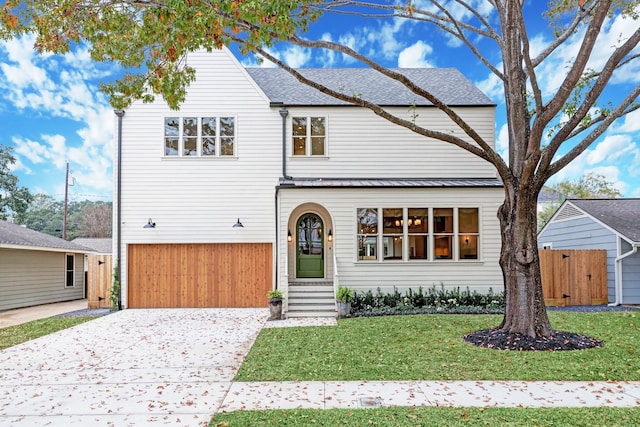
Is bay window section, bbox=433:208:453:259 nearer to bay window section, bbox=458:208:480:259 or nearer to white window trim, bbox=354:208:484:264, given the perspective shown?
white window trim, bbox=354:208:484:264

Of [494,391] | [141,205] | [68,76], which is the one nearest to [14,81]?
[68,76]

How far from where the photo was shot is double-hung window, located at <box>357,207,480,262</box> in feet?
39.0

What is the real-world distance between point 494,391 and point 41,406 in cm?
539

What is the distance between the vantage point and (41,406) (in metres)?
4.69

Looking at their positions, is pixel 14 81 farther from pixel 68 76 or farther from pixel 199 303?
pixel 199 303

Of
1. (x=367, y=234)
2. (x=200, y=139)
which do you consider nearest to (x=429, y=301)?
(x=367, y=234)

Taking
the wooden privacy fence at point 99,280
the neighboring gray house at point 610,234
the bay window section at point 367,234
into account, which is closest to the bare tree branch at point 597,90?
the bay window section at point 367,234

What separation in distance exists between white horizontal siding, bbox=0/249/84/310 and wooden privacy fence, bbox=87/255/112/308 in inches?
125

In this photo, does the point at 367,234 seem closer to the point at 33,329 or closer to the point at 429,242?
the point at 429,242

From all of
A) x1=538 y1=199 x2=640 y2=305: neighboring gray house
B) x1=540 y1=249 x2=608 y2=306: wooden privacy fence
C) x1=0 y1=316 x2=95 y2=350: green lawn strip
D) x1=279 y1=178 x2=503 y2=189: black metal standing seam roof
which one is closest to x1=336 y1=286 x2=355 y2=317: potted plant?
x1=279 y1=178 x2=503 y2=189: black metal standing seam roof

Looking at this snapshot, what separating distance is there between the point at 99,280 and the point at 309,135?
813 cm

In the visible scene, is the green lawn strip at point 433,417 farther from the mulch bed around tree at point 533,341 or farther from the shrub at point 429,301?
the shrub at point 429,301

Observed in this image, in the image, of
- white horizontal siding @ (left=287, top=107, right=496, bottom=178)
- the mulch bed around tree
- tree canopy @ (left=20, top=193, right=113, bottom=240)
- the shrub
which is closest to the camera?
the mulch bed around tree

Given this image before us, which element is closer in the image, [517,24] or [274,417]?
[274,417]
